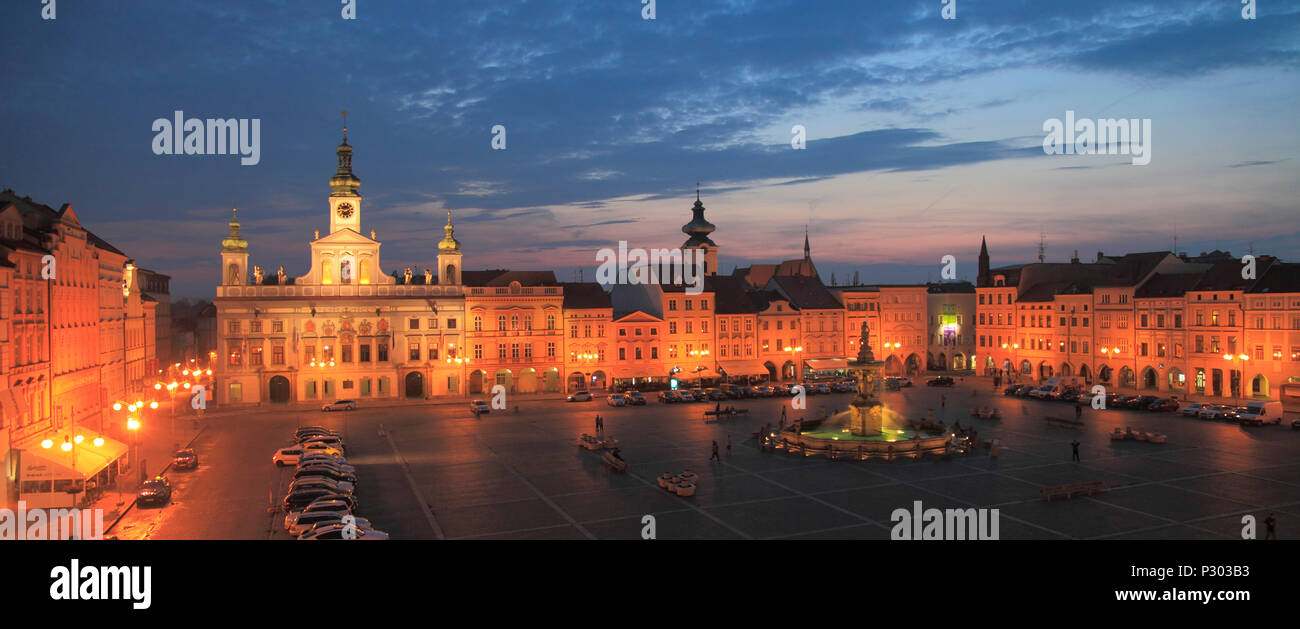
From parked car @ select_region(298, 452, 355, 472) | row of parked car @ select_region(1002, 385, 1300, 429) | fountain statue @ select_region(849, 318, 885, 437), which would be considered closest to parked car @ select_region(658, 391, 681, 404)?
fountain statue @ select_region(849, 318, 885, 437)

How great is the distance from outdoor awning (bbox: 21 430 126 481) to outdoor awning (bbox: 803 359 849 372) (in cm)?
5550

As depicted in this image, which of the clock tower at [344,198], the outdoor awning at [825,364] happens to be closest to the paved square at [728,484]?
the clock tower at [344,198]

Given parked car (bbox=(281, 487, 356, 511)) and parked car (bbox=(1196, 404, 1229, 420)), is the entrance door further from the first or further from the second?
parked car (bbox=(1196, 404, 1229, 420))

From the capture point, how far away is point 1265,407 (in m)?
47.8

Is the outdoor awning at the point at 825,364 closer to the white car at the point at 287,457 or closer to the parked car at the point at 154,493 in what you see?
the white car at the point at 287,457

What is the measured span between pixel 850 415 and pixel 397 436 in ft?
79.8

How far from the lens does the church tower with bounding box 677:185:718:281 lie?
325 feet

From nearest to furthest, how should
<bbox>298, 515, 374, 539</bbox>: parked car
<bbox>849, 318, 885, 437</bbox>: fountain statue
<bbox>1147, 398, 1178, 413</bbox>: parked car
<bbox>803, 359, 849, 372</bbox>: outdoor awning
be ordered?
1. <bbox>298, 515, 374, 539</bbox>: parked car
2. <bbox>849, 318, 885, 437</bbox>: fountain statue
3. <bbox>1147, 398, 1178, 413</bbox>: parked car
4. <bbox>803, 359, 849, 372</bbox>: outdoor awning

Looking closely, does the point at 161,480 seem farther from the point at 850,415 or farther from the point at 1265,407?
the point at 1265,407

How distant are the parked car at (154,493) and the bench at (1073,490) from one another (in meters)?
31.1

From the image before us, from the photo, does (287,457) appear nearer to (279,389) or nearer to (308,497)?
(308,497)

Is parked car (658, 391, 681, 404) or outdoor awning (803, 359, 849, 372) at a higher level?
outdoor awning (803, 359, 849, 372)

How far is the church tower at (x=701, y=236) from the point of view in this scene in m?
99.0
